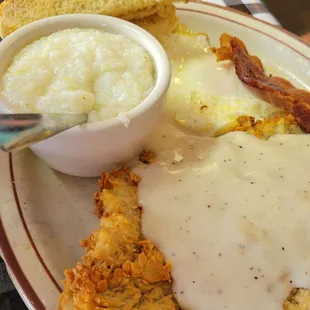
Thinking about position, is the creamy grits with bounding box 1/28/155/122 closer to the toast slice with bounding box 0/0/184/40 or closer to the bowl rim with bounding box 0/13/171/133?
the bowl rim with bounding box 0/13/171/133

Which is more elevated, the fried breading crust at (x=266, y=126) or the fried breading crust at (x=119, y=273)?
the fried breading crust at (x=266, y=126)

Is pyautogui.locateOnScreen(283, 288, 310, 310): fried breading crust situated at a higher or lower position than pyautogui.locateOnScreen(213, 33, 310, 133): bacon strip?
lower

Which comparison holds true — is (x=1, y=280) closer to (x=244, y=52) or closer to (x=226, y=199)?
(x=226, y=199)

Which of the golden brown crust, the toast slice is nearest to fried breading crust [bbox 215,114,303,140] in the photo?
the golden brown crust

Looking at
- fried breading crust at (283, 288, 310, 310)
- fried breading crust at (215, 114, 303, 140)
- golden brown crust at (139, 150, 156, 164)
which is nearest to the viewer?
fried breading crust at (283, 288, 310, 310)

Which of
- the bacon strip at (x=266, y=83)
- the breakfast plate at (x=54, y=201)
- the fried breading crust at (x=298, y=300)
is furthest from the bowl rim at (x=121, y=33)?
the fried breading crust at (x=298, y=300)

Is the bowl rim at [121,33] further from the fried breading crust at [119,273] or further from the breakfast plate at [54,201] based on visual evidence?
the breakfast plate at [54,201]

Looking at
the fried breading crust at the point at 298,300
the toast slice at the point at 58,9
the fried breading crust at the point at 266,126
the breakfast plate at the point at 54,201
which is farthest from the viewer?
the toast slice at the point at 58,9

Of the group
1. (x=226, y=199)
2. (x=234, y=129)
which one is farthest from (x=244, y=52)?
(x=226, y=199)
